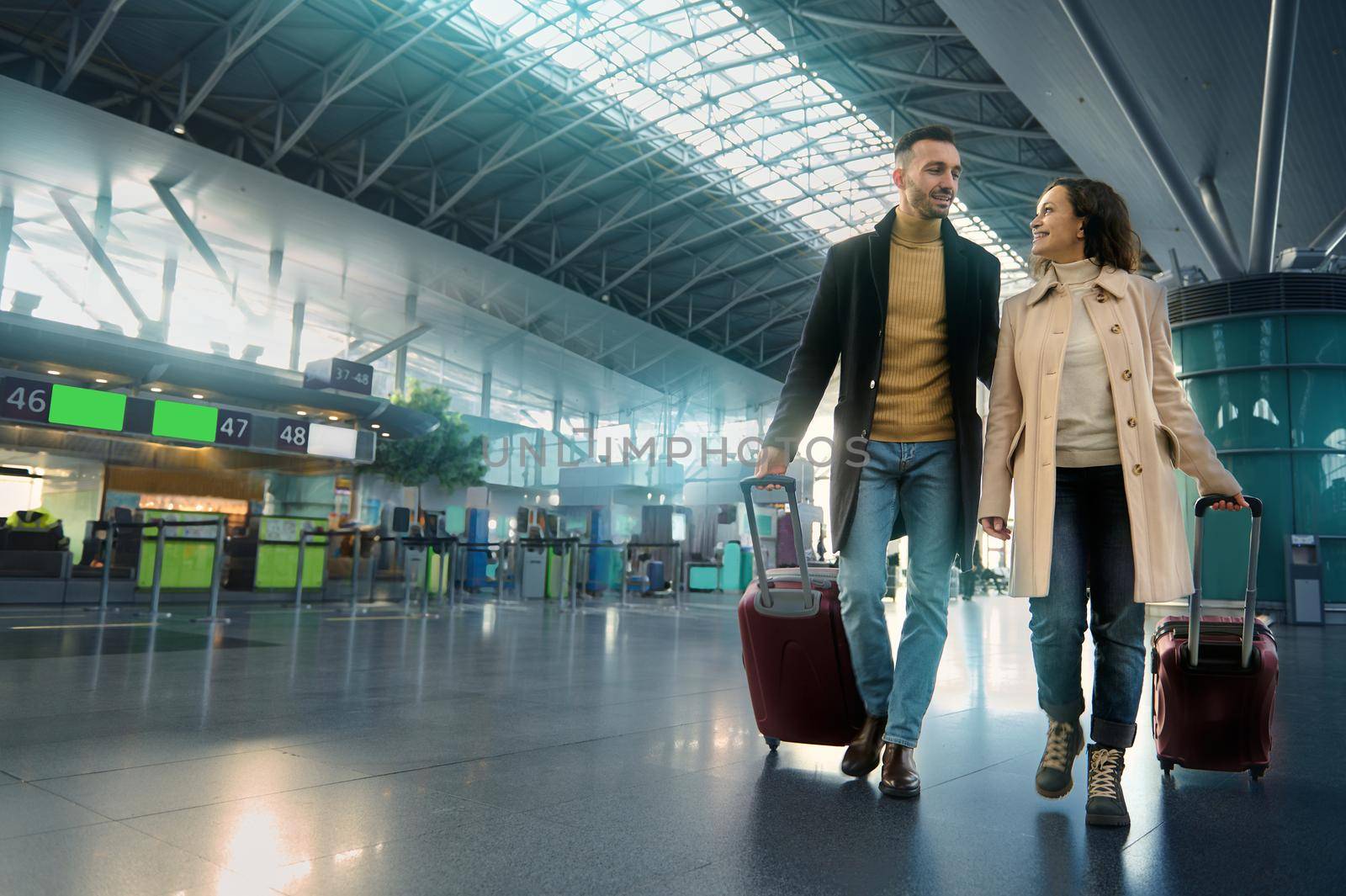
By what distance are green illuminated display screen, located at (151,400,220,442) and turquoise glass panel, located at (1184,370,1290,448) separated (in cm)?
→ 1366

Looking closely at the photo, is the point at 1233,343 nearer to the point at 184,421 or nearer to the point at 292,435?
the point at 292,435

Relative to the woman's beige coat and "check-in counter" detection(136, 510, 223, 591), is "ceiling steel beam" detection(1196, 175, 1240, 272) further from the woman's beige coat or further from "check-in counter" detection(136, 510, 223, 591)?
"check-in counter" detection(136, 510, 223, 591)

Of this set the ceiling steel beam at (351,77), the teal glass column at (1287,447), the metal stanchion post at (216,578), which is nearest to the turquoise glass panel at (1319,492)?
the teal glass column at (1287,447)

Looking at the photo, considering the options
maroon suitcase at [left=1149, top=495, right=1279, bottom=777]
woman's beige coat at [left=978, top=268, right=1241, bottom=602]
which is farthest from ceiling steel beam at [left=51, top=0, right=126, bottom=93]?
maroon suitcase at [left=1149, top=495, right=1279, bottom=777]

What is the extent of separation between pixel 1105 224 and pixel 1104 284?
0.71 feet

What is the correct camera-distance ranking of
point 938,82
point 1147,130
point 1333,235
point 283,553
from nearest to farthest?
point 1147,130 → point 283,553 → point 1333,235 → point 938,82

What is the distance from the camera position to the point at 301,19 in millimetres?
16656

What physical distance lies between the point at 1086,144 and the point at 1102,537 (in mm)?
15016

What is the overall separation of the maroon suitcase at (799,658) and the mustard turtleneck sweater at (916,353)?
40 centimetres

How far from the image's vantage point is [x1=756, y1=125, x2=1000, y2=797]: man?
100 inches

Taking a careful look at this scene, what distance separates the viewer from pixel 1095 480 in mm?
2391

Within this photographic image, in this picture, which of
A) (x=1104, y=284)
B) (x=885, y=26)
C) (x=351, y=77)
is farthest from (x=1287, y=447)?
(x=351, y=77)

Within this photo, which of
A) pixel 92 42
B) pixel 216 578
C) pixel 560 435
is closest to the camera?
pixel 216 578

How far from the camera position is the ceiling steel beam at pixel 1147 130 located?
10.4 m
